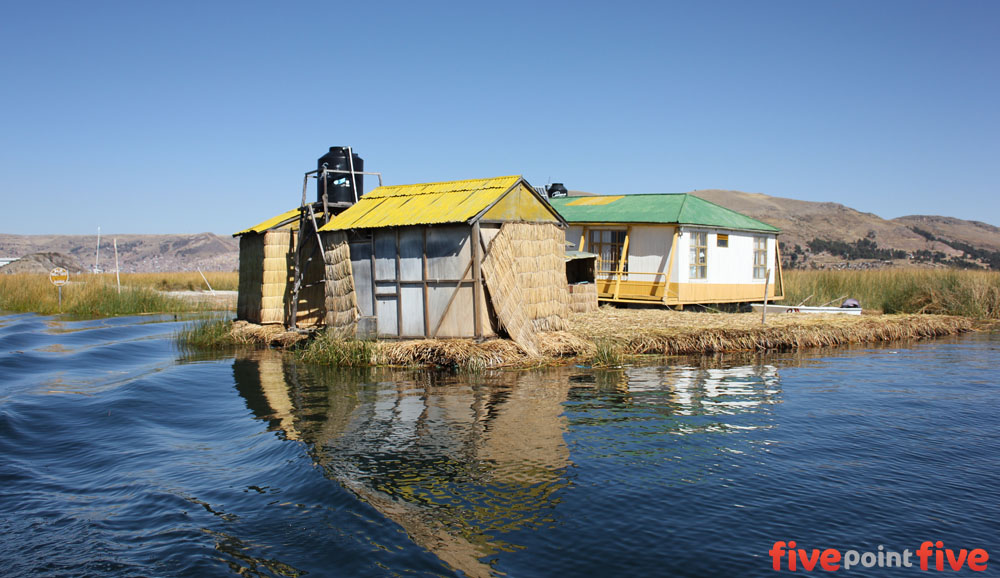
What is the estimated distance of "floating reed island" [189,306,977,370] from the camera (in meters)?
16.4

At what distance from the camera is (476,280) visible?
16.2 metres

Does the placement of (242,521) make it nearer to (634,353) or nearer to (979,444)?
(979,444)

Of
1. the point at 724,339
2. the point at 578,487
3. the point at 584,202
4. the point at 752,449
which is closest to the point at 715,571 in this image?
the point at 578,487

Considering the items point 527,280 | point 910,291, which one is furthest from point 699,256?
point 527,280

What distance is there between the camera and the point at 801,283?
32906 mm

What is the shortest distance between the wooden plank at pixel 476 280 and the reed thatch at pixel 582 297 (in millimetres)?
6781

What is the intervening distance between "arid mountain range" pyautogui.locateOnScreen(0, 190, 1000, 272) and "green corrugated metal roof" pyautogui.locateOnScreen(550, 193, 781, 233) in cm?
3238

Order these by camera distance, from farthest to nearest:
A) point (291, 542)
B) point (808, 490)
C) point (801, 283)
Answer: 1. point (801, 283)
2. point (808, 490)
3. point (291, 542)

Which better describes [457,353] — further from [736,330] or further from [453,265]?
[736,330]

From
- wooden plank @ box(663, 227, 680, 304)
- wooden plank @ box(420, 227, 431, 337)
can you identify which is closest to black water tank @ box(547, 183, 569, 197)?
wooden plank @ box(663, 227, 680, 304)

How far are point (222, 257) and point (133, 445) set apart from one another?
129 metres

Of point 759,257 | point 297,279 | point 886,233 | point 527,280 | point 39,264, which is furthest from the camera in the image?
point 886,233

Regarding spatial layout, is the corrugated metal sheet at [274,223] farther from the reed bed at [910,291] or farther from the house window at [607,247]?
the reed bed at [910,291]

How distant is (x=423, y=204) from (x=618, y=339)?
6.24 m
